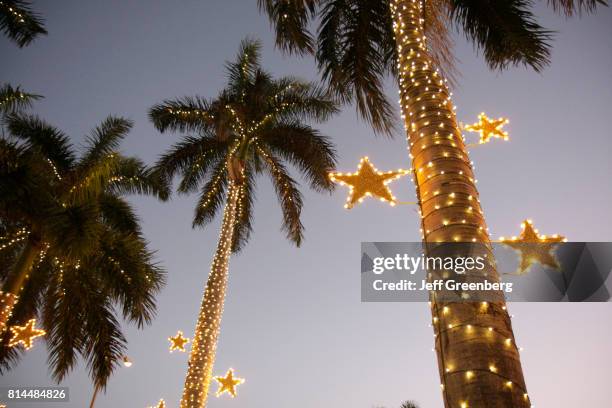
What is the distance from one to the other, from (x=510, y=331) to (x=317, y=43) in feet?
22.6

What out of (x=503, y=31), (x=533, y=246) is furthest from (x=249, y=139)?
(x=533, y=246)

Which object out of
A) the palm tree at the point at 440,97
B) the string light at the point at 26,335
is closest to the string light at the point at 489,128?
the palm tree at the point at 440,97

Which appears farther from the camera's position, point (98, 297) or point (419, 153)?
point (98, 297)

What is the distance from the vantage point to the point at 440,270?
3.29 meters

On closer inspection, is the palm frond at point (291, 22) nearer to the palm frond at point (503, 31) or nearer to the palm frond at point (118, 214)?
the palm frond at point (503, 31)

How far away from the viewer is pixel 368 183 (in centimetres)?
454

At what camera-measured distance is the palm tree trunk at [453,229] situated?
2.72m

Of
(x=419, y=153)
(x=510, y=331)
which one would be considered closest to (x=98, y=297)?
(x=419, y=153)

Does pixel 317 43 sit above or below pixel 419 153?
above

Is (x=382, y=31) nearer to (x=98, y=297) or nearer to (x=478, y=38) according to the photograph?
(x=478, y=38)

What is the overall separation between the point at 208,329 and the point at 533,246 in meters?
8.52

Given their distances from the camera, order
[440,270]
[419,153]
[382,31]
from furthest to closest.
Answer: [382,31] < [419,153] < [440,270]

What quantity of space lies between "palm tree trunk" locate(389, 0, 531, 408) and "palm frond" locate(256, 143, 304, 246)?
340 inches

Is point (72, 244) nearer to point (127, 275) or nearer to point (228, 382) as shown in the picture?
point (127, 275)
